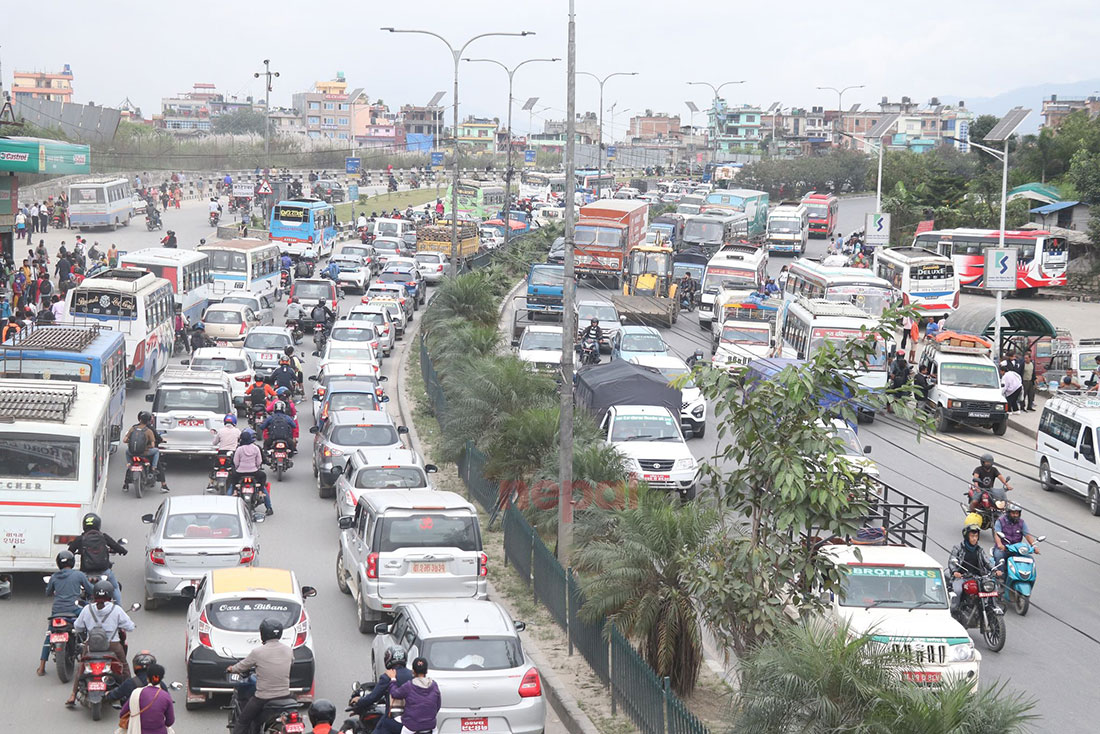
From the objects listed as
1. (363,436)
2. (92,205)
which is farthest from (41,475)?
(92,205)

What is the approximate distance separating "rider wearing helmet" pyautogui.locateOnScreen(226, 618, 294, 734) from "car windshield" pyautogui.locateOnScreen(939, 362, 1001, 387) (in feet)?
80.1

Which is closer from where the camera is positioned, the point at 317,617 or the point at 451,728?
the point at 451,728

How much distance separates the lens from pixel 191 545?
1731 centimetres

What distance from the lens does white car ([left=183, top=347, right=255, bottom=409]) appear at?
99.0ft

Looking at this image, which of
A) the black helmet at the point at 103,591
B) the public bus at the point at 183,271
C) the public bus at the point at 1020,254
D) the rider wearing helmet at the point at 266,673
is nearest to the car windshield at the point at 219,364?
the public bus at the point at 183,271

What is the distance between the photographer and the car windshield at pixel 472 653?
13.0m

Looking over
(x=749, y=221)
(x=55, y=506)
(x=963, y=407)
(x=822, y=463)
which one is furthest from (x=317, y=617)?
(x=749, y=221)

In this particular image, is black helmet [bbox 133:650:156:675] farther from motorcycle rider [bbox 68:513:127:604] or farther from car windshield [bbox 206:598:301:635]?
motorcycle rider [bbox 68:513:127:604]

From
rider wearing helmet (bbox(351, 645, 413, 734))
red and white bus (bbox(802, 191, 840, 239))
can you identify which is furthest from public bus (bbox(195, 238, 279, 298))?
red and white bus (bbox(802, 191, 840, 239))

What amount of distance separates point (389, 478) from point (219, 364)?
1105 centimetres

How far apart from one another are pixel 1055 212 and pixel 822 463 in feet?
222

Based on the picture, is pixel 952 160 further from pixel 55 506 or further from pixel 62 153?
pixel 55 506

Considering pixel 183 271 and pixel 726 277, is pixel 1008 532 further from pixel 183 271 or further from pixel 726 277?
pixel 726 277

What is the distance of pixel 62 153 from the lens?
45688mm
